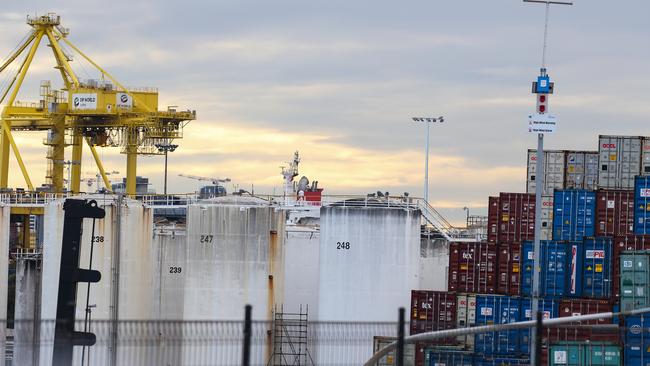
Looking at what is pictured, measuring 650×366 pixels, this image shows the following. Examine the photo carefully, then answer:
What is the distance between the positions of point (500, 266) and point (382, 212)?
19.9 ft

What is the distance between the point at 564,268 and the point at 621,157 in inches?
252

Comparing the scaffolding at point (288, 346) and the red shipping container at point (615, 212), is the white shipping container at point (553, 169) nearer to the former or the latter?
the red shipping container at point (615, 212)

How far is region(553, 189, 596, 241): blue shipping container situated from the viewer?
182 feet

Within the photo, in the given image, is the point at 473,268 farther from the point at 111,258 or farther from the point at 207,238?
the point at 111,258

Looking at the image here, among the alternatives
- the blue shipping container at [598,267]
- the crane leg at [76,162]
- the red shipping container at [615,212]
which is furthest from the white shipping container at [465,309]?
the crane leg at [76,162]

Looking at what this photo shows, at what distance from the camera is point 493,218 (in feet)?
191

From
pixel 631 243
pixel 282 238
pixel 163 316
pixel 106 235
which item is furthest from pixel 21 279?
pixel 631 243

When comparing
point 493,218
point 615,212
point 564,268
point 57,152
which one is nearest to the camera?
point 564,268

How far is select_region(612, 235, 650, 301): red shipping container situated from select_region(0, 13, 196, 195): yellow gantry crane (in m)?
37.6

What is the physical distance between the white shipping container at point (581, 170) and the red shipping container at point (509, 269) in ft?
18.8

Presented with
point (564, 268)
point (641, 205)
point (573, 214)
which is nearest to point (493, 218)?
point (573, 214)

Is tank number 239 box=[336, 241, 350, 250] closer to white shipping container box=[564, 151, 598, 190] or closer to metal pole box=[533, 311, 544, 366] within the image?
white shipping container box=[564, 151, 598, 190]

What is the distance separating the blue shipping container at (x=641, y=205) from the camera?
5356 centimetres

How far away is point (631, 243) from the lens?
53.2 m
